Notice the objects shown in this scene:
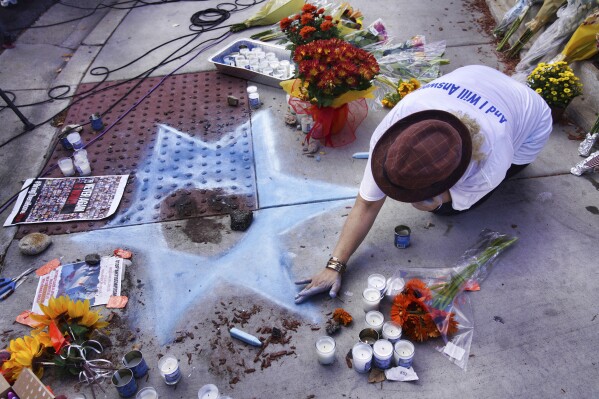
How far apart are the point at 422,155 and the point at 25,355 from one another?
2.31 metres

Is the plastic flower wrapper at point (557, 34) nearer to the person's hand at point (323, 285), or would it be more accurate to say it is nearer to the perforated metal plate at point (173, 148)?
the perforated metal plate at point (173, 148)

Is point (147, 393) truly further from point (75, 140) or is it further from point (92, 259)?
point (75, 140)

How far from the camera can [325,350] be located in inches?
91.7


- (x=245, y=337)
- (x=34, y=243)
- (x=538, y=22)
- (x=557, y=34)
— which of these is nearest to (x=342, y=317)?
(x=245, y=337)

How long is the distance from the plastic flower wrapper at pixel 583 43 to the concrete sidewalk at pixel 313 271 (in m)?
0.66

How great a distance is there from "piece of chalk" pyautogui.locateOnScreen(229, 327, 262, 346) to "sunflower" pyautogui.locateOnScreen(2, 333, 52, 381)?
101cm

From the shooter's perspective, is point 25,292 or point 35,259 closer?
point 25,292

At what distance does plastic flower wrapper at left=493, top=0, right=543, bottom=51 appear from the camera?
460cm

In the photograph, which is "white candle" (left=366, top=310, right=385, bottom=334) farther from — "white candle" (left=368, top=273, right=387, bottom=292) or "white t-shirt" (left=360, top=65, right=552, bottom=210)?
"white t-shirt" (left=360, top=65, right=552, bottom=210)

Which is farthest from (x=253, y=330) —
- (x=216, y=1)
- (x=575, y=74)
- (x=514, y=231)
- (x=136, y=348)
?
(x=216, y=1)

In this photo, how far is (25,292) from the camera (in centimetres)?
281

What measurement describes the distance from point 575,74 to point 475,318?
277 centimetres

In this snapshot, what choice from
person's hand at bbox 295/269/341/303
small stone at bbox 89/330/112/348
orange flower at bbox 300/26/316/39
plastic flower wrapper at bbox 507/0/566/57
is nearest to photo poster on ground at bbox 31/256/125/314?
small stone at bbox 89/330/112/348

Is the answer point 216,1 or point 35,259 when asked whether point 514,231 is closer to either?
point 35,259
